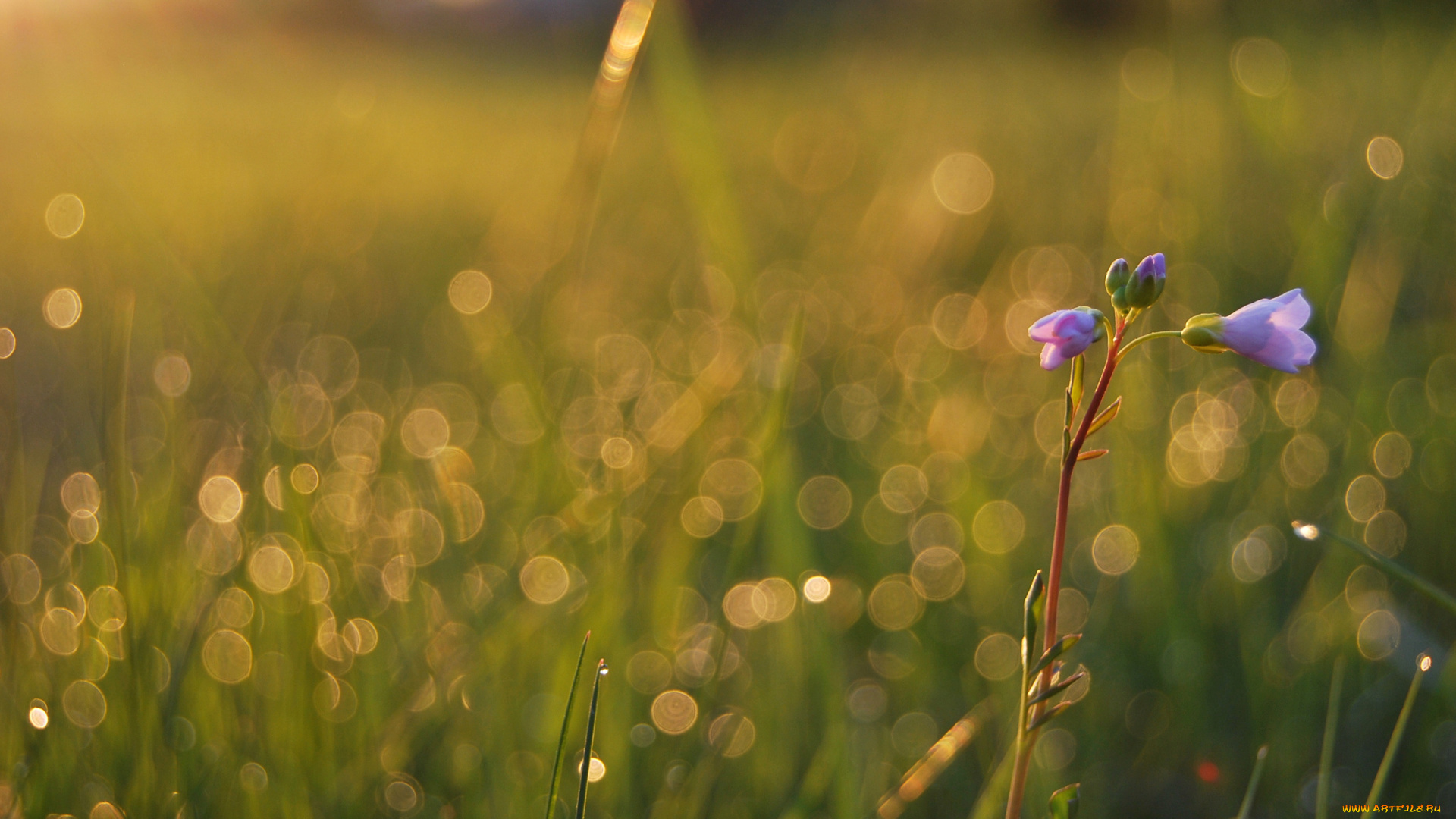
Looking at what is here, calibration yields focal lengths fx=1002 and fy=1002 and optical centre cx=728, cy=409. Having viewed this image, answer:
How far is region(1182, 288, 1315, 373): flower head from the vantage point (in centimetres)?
62

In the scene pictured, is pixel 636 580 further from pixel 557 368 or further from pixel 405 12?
pixel 405 12

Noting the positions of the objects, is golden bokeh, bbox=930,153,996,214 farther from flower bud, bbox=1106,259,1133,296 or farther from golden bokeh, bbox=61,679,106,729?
golden bokeh, bbox=61,679,106,729

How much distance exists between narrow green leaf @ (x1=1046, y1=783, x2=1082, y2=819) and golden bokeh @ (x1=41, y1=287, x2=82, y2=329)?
1.98 m

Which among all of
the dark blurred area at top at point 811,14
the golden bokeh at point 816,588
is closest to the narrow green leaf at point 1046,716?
the golden bokeh at point 816,588

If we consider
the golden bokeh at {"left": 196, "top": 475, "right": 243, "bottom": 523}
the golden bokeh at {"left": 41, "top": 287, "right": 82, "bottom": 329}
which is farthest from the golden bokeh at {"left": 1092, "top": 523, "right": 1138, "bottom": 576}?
the golden bokeh at {"left": 41, "top": 287, "right": 82, "bottom": 329}

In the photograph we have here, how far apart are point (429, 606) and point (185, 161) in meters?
3.78

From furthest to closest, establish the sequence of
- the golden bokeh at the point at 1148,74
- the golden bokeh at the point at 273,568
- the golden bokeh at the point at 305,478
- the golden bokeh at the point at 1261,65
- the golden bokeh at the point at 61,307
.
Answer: the golden bokeh at the point at 1148,74 → the golden bokeh at the point at 1261,65 → the golden bokeh at the point at 61,307 → the golden bokeh at the point at 273,568 → the golden bokeh at the point at 305,478

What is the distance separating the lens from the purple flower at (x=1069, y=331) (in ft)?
1.99

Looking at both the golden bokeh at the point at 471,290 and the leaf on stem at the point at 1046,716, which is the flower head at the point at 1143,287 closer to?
the leaf on stem at the point at 1046,716

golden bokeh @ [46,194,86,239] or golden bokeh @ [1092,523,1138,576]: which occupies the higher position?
golden bokeh @ [1092,523,1138,576]

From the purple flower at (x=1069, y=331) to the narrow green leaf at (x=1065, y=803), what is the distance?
0.25 m

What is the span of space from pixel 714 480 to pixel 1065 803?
123 centimetres

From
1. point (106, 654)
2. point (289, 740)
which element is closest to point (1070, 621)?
point (289, 740)

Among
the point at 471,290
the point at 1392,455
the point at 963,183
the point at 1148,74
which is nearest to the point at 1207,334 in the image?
the point at 1392,455
